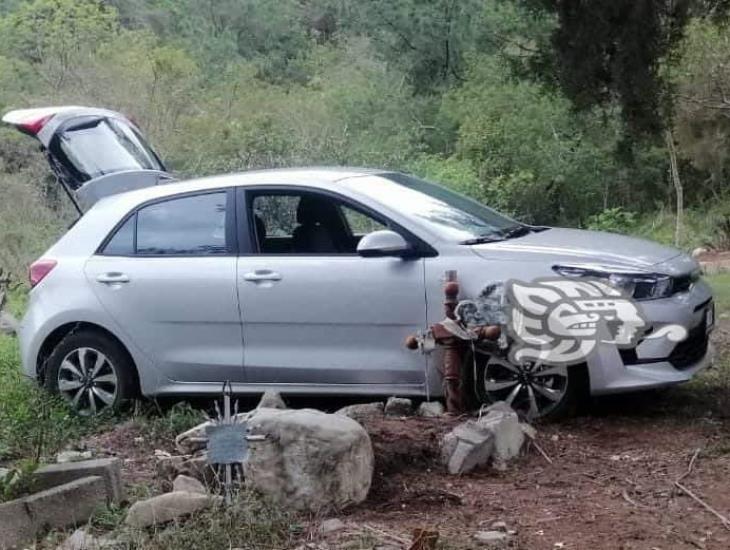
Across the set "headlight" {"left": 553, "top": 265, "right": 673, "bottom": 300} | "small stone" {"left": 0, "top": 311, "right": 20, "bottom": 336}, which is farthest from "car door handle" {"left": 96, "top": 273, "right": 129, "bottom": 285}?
"small stone" {"left": 0, "top": 311, "right": 20, "bottom": 336}

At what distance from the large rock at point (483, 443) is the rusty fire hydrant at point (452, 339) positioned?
56 centimetres

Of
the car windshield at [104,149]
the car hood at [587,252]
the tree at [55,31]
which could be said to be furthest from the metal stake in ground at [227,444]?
the tree at [55,31]

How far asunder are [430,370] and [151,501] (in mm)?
2178

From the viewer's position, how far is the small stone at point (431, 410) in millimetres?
5727

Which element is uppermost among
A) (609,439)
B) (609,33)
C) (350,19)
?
(350,19)

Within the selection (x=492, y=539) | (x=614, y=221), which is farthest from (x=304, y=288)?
(x=614, y=221)

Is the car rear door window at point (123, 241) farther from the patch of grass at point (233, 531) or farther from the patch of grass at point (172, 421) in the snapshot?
the patch of grass at point (233, 531)

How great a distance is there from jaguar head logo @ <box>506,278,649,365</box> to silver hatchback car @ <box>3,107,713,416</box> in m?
0.08

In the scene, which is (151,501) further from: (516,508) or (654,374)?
(654,374)

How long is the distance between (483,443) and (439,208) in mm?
1932

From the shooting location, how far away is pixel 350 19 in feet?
111

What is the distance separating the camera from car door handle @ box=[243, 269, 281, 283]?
6.18 m

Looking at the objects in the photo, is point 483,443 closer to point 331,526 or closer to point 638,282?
point 331,526

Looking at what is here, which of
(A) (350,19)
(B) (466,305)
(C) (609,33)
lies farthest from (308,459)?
(A) (350,19)
